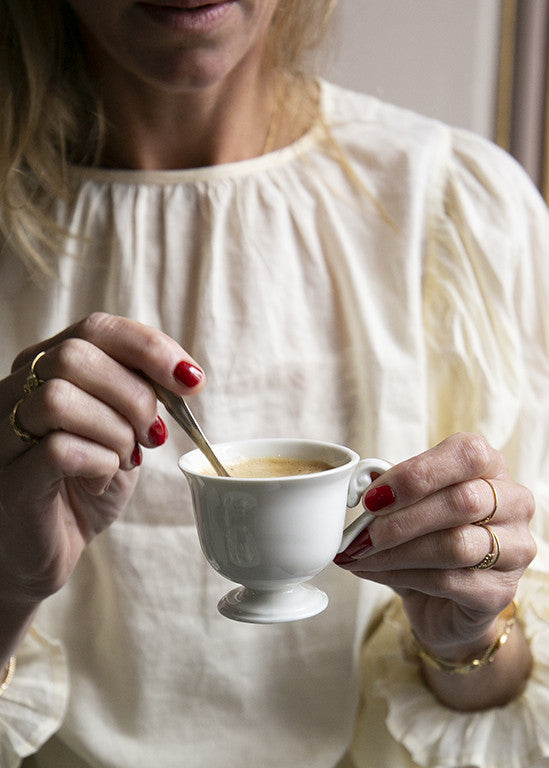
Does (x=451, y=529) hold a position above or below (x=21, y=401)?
below

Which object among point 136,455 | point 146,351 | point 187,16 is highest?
point 187,16

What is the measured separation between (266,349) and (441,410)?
0.24 m

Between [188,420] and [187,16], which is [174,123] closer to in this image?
[187,16]

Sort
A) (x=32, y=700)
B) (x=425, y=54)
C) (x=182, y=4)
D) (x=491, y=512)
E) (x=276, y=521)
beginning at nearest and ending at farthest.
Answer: (x=276, y=521) < (x=491, y=512) < (x=182, y=4) < (x=32, y=700) < (x=425, y=54)

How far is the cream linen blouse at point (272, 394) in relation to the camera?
1.05 meters

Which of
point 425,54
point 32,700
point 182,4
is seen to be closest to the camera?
point 182,4

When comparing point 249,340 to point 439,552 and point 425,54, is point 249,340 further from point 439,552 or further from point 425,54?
point 425,54

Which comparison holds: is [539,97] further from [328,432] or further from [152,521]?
[152,521]

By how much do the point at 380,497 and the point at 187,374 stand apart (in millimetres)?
181

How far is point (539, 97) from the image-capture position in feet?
4.92

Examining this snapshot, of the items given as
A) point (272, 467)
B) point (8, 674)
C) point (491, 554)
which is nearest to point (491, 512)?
point (491, 554)

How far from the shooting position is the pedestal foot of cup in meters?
0.68

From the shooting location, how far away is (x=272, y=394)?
1067 mm

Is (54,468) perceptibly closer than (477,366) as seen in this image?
Yes
